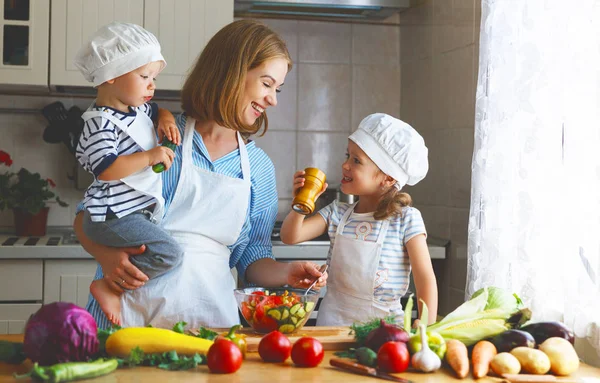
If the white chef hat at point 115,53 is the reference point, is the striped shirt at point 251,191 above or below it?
below

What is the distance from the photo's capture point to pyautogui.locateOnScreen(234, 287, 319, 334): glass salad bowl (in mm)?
1564

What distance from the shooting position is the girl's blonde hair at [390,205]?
1.96m

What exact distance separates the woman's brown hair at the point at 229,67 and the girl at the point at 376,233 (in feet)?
1.01

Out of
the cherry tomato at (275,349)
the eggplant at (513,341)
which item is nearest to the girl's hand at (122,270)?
the cherry tomato at (275,349)

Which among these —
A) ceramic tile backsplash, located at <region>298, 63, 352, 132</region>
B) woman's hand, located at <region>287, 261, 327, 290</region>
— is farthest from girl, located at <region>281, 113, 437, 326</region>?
ceramic tile backsplash, located at <region>298, 63, 352, 132</region>

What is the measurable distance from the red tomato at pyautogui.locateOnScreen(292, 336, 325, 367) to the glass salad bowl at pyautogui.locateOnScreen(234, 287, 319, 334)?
0.18m

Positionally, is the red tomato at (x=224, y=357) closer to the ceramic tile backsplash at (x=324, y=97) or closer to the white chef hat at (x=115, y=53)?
the white chef hat at (x=115, y=53)

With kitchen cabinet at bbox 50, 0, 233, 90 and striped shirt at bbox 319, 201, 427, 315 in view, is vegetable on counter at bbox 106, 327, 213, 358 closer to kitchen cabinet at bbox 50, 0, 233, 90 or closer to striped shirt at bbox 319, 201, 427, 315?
striped shirt at bbox 319, 201, 427, 315

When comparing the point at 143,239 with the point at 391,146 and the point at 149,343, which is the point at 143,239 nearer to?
the point at 149,343

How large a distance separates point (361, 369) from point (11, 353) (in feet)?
2.10

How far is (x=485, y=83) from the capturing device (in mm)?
2291

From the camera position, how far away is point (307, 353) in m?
1.37

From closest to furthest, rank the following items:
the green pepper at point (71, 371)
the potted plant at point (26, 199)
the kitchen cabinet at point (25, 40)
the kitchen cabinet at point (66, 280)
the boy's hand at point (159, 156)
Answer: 1. the green pepper at point (71, 371)
2. the boy's hand at point (159, 156)
3. the kitchen cabinet at point (66, 280)
4. the kitchen cabinet at point (25, 40)
5. the potted plant at point (26, 199)

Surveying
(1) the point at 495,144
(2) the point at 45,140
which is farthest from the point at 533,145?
(2) the point at 45,140
